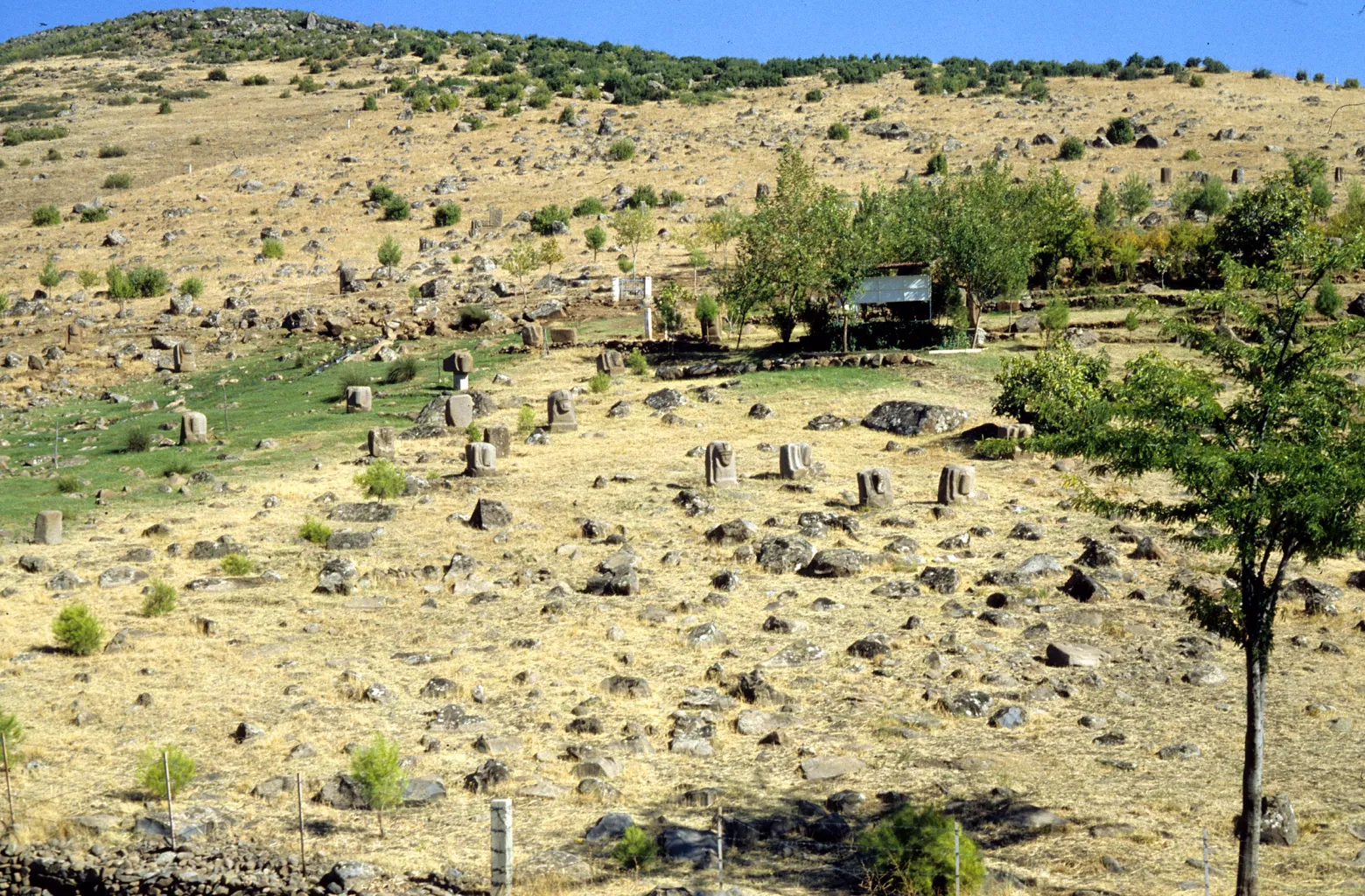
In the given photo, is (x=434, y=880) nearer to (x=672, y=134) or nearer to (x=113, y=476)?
(x=113, y=476)

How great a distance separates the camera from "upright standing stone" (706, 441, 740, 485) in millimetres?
28484

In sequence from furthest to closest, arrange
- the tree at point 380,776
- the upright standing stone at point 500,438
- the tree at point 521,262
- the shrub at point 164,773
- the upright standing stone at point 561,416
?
1. the tree at point 521,262
2. the upright standing stone at point 561,416
3. the upright standing stone at point 500,438
4. the shrub at point 164,773
5. the tree at point 380,776

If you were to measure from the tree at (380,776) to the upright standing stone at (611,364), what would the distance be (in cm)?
2521

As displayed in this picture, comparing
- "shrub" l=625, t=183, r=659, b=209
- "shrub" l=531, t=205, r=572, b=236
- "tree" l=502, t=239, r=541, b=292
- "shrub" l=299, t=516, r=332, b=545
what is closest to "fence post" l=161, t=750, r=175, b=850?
"shrub" l=299, t=516, r=332, b=545

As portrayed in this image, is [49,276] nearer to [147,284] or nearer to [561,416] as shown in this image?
[147,284]

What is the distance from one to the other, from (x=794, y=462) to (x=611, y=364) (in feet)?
38.4

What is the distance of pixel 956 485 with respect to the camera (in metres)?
27.2

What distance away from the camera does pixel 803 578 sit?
2312 centimetres

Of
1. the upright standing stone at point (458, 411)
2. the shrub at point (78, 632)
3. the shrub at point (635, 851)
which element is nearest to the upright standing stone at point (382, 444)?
the upright standing stone at point (458, 411)

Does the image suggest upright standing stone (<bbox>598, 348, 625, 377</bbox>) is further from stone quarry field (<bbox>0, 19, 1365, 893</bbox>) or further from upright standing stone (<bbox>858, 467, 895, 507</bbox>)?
upright standing stone (<bbox>858, 467, 895, 507</bbox>)

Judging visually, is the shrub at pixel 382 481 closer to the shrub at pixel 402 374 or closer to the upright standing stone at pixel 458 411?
the upright standing stone at pixel 458 411

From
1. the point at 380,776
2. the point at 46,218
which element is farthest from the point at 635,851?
the point at 46,218

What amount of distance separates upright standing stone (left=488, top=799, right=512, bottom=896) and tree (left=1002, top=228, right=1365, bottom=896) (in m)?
6.14

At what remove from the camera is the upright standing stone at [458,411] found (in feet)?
112
